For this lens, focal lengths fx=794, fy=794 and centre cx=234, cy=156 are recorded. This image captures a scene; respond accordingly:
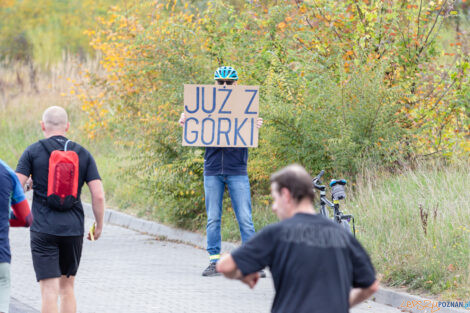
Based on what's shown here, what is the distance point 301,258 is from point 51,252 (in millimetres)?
2929

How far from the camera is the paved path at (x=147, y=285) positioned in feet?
25.9

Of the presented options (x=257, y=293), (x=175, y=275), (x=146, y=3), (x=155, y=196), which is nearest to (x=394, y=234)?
(x=257, y=293)

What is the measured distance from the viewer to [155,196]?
12.5 meters

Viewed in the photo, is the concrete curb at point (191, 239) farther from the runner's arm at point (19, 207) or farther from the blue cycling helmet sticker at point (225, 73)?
the runner's arm at point (19, 207)

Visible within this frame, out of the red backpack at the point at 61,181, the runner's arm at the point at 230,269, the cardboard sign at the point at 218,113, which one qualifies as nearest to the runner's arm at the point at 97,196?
the red backpack at the point at 61,181

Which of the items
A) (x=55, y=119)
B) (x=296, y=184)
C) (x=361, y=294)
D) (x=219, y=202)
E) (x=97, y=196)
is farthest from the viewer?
(x=219, y=202)

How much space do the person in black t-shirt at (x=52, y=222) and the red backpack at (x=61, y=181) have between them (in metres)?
0.07

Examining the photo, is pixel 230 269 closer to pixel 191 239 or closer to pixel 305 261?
pixel 305 261

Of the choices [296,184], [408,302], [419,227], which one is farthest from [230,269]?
[419,227]

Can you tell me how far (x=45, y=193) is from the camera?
5887 mm

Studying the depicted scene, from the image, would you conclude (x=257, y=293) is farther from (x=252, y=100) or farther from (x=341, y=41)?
(x=341, y=41)

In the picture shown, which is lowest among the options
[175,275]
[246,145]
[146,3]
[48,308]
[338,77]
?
[175,275]

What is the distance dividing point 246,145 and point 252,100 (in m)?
0.59

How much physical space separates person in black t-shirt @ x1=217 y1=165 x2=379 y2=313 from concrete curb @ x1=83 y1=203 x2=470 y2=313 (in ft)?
13.4
